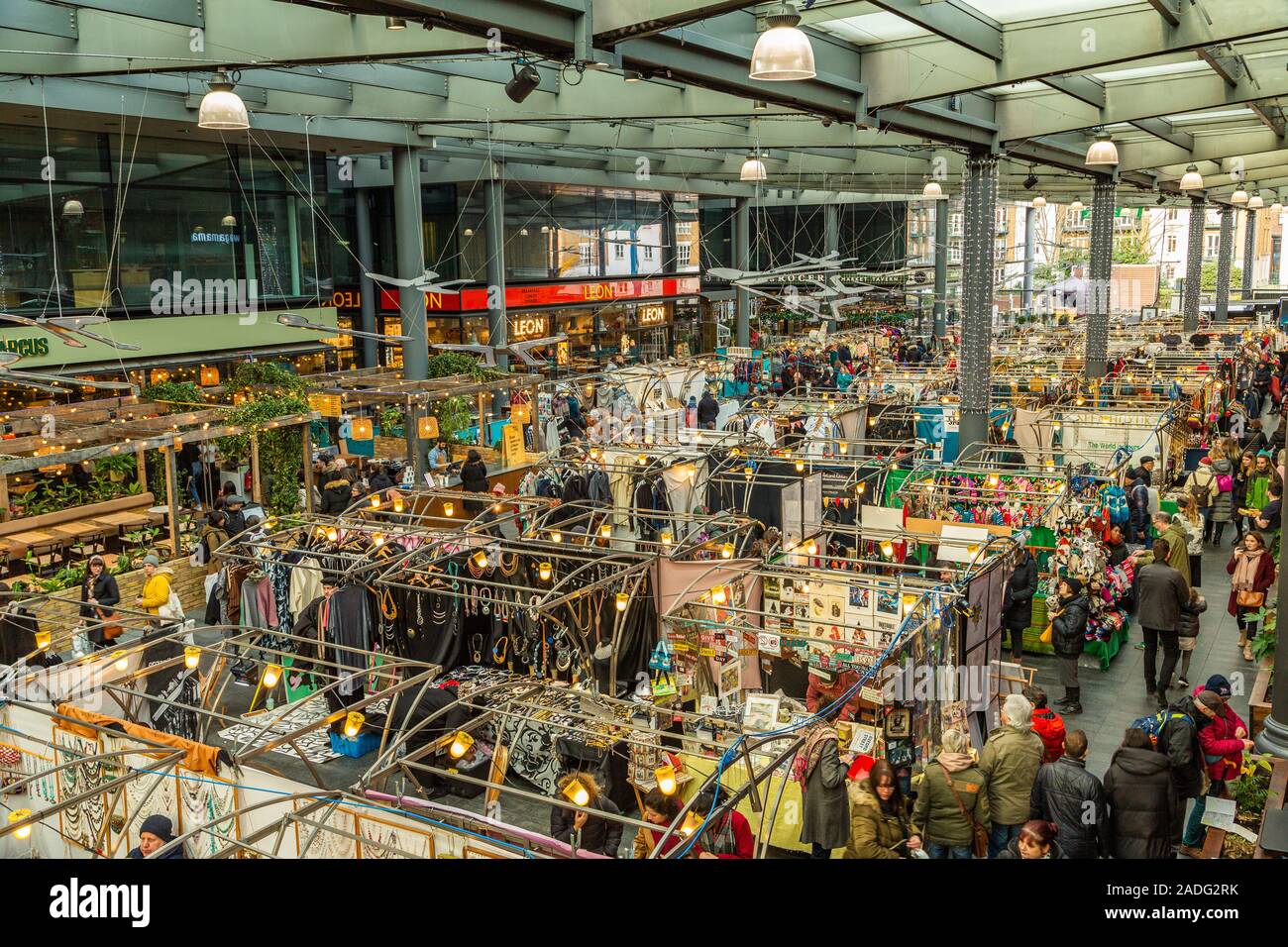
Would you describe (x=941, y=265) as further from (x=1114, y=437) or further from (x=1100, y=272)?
(x=1114, y=437)

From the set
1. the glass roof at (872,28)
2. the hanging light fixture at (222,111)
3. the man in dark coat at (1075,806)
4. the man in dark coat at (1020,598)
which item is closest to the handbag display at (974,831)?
the man in dark coat at (1075,806)

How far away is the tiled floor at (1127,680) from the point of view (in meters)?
9.45

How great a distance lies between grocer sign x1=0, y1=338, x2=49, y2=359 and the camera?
17156mm

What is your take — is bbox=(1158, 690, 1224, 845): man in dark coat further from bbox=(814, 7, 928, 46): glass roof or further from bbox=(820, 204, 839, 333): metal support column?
bbox=(820, 204, 839, 333): metal support column

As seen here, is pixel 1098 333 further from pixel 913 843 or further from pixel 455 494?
pixel 913 843

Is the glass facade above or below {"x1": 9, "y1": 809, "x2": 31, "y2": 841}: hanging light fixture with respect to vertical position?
above

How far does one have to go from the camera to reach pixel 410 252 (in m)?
21.2

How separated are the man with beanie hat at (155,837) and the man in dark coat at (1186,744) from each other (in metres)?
6.08

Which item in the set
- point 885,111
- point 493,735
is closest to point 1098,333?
point 885,111

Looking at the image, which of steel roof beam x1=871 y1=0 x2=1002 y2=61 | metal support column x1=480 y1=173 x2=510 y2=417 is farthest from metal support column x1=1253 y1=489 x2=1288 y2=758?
metal support column x1=480 y1=173 x2=510 y2=417

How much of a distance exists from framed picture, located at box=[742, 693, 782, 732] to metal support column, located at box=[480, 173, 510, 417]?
1454 cm

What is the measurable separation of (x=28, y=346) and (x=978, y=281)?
604 inches

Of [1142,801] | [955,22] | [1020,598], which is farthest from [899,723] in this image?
[955,22]

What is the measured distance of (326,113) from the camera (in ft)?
54.1
